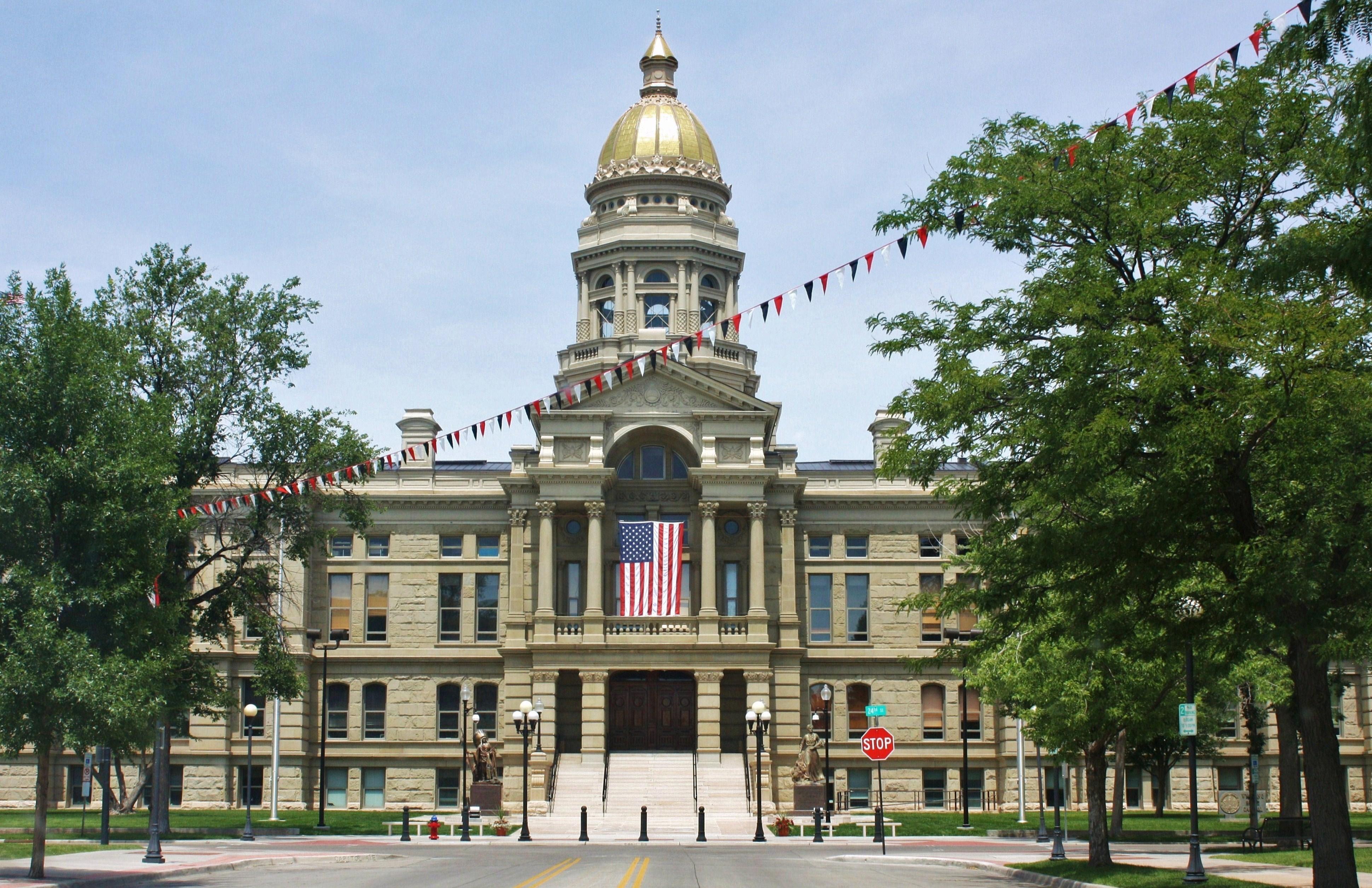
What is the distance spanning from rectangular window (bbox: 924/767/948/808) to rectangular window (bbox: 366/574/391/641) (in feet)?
78.5

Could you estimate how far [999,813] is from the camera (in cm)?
6366

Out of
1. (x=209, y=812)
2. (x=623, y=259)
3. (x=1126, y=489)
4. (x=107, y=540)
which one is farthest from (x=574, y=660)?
(x=1126, y=489)

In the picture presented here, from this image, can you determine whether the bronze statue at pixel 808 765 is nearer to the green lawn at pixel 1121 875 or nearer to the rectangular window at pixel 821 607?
the rectangular window at pixel 821 607

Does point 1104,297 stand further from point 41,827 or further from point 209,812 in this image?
point 209,812

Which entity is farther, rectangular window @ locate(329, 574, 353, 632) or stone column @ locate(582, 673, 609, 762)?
rectangular window @ locate(329, 574, 353, 632)

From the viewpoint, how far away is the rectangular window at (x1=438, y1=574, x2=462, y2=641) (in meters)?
66.4

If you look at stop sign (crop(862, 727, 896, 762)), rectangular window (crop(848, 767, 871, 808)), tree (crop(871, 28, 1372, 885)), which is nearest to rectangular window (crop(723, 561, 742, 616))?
rectangular window (crop(848, 767, 871, 808))

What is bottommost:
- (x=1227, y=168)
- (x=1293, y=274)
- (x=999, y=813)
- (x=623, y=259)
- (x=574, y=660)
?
(x=999, y=813)

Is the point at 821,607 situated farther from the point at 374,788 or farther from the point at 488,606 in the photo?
the point at 374,788

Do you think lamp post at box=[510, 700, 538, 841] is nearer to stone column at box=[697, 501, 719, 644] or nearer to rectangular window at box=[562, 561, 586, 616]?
stone column at box=[697, 501, 719, 644]

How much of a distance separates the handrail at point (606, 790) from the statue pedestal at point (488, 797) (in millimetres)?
3719

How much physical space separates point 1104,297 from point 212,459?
102ft


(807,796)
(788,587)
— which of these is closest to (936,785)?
(788,587)

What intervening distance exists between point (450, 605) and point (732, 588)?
12.1 metres
